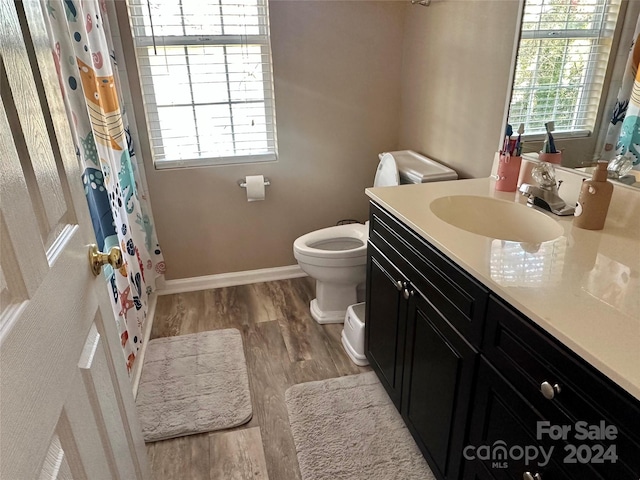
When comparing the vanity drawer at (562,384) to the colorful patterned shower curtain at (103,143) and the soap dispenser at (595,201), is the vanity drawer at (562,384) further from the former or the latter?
the colorful patterned shower curtain at (103,143)

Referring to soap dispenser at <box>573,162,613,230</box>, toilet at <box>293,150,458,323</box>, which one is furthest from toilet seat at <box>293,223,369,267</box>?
soap dispenser at <box>573,162,613,230</box>

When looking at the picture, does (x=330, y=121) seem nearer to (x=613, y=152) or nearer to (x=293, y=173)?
(x=293, y=173)

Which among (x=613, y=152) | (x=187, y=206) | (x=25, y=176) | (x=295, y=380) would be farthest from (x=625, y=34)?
(x=187, y=206)

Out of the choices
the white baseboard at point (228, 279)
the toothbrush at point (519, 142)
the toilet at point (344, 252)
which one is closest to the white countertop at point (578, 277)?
the toothbrush at point (519, 142)

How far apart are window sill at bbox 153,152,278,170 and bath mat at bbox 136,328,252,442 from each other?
0.99m

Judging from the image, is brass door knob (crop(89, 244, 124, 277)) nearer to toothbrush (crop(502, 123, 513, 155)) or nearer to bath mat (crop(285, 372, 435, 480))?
bath mat (crop(285, 372, 435, 480))

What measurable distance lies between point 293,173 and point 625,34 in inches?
71.5

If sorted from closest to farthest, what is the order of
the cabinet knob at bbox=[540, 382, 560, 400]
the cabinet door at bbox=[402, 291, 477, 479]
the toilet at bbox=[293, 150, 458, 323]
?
the cabinet knob at bbox=[540, 382, 560, 400]
the cabinet door at bbox=[402, 291, 477, 479]
the toilet at bbox=[293, 150, 458, 323]

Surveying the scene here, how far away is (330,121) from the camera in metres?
2.66

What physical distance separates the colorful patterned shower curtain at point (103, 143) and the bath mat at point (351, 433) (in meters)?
0.85

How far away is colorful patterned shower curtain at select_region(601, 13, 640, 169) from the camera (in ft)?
4.18

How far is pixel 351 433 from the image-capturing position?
172 centimetres

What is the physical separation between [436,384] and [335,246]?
4.15 ft

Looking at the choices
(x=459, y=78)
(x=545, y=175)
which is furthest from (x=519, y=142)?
(x=459, y=78)
